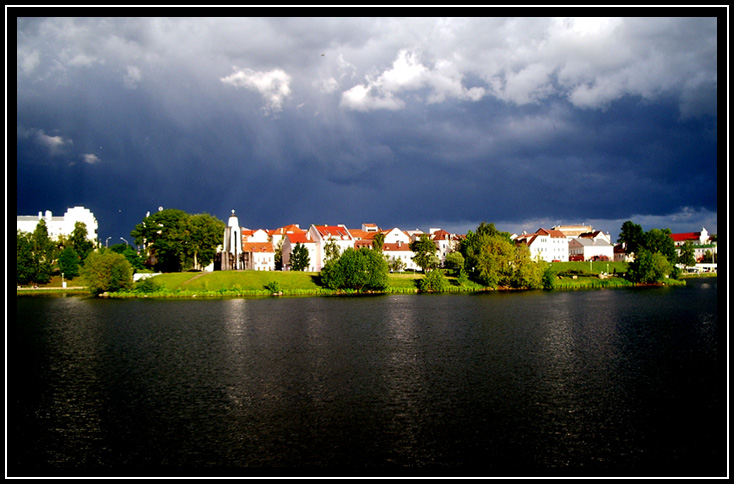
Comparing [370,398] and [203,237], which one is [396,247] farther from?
[370,398]

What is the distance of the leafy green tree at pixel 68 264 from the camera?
8581cm

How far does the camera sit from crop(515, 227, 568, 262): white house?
135 meters

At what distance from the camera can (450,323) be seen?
4144 cm

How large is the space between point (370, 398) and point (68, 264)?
269 ft

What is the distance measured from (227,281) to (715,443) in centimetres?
6714

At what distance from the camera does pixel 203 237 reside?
89000mm

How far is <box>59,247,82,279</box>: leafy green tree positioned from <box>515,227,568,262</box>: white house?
99382 millimetres

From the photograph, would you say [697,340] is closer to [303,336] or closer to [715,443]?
[715,443]

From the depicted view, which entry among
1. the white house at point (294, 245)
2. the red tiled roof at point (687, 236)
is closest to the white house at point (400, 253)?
the white house at point (294, 245)

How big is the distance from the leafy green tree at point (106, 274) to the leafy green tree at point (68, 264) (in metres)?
15.8

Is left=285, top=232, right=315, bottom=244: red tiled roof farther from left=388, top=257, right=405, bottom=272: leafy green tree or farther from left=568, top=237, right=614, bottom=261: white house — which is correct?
left=568, top=237, right=614, bottom=261: white house

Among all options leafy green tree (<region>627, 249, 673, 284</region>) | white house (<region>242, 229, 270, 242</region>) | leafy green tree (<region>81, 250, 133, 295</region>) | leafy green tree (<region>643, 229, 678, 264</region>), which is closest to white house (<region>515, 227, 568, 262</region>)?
leafy green tree (<region>643, 229, 678, 264</region>)

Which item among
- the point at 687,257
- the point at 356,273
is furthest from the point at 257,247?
the point at 687,257

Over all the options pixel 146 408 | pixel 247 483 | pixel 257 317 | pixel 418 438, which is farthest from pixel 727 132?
pixel 257 317
